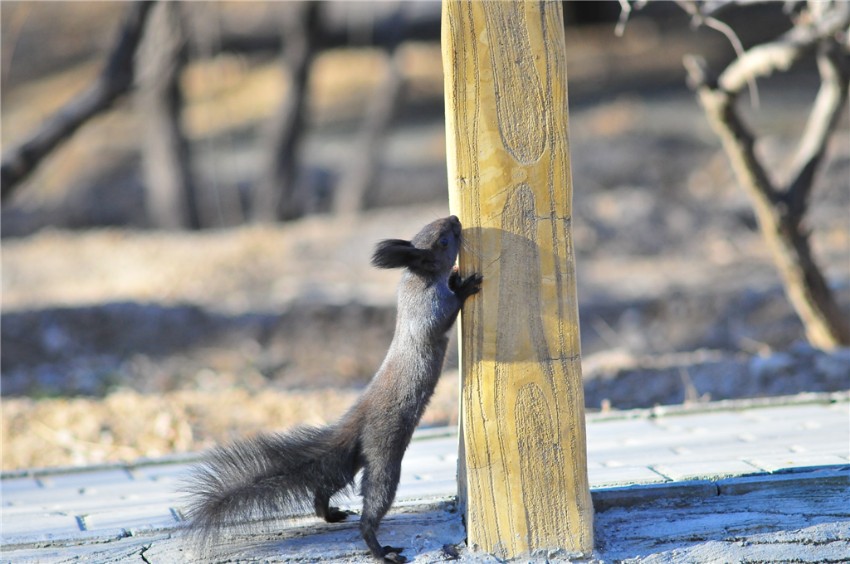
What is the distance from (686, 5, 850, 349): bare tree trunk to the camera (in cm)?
690

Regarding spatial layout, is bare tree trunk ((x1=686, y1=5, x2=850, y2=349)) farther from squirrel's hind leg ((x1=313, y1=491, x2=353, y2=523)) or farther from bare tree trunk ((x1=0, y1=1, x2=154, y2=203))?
bare tree trunk ((x1=0, y1=1, x2=154, y2=203))

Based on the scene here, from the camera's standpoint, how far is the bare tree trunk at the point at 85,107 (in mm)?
8836

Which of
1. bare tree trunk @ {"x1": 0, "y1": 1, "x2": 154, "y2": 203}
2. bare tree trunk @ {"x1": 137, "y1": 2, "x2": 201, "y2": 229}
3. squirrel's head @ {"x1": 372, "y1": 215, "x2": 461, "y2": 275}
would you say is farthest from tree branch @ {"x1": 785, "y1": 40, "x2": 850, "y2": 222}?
bare tree trunk @ {"x1": 137, "y1": 2, "x2": 201, "y2": 229}

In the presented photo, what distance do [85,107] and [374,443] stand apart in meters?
6.45

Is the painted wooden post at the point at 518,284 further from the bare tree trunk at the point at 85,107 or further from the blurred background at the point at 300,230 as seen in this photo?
the bare tree trunk at the point at 85,107

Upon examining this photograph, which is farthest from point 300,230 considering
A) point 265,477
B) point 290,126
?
point 265,477

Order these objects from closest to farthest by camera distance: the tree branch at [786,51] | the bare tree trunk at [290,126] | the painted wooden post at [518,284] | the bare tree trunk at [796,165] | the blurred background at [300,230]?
the painted wooden post at [518,284]
the tree branch at [786,51]
the bare tree trunk at [796,165]
the blurred background at [300,230]
the bare tree trunk at [290,126]

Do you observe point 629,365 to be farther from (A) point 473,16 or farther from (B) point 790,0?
(A) point 473,16

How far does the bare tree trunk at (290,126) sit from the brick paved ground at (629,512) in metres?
10.3

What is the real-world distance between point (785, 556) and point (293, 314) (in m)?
7.28

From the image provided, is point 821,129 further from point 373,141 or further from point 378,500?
point 373,141

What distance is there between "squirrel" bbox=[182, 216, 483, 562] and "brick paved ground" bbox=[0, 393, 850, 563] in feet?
0.49

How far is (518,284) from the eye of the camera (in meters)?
3.44

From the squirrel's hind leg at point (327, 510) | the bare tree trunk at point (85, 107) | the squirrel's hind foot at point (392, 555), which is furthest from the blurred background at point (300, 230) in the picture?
the squirrel's hind foot at point (392, 555)
